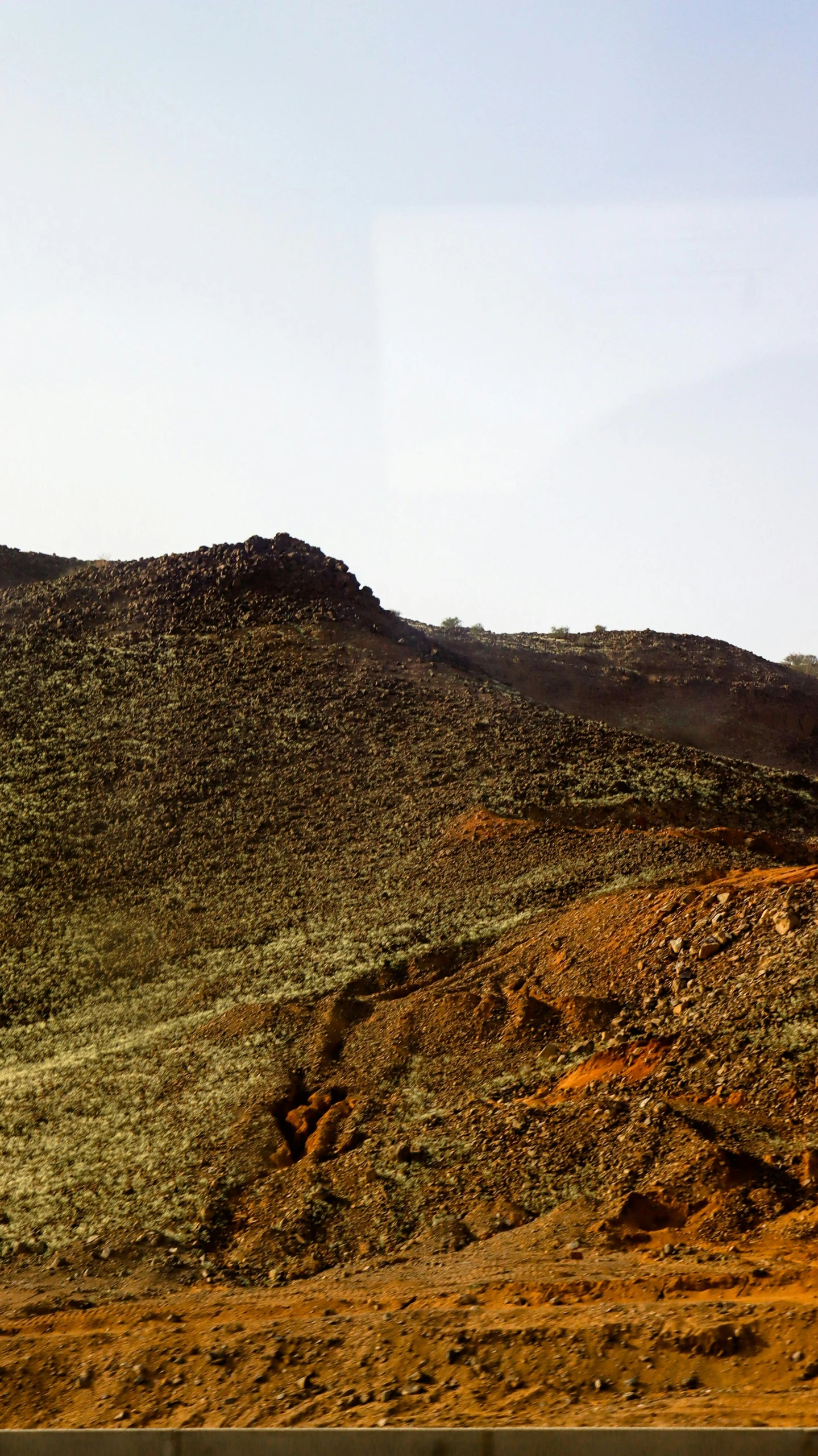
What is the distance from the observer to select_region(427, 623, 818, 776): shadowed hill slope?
45.9 meters

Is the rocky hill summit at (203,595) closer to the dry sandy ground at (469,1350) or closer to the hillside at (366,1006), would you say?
the hillside at (366,1006)

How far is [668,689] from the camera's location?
50.2 m

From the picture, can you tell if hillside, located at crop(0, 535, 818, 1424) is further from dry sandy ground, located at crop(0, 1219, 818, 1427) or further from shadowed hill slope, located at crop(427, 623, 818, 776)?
shadowed hill slope, located at crop(427, 623, 818, 776)

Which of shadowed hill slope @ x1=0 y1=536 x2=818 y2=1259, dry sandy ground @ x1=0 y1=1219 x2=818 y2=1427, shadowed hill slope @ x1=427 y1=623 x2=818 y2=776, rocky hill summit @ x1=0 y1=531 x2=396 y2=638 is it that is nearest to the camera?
dry sandy ground @ x1=0 y1=1219 x2=818 y2=1427

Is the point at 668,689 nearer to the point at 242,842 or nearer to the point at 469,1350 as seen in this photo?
the point at 242,842

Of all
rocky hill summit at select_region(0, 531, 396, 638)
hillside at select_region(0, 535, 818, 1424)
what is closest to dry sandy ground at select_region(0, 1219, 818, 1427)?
hillside at select_region(0, 535, 818, 1424)

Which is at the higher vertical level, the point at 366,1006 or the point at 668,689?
the point at 668,689

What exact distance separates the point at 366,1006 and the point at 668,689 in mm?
37757

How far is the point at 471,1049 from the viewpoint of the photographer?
12.7 metres

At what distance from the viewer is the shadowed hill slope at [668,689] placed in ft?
151

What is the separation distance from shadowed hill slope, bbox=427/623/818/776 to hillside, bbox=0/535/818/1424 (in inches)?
670

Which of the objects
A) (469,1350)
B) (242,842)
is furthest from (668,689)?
(469,1350)

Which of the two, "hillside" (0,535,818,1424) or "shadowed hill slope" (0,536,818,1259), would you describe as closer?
"hillside" (0,535,818,1424)

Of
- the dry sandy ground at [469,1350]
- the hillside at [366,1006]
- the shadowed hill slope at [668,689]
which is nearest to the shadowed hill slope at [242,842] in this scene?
the hillside at [366,1006]
